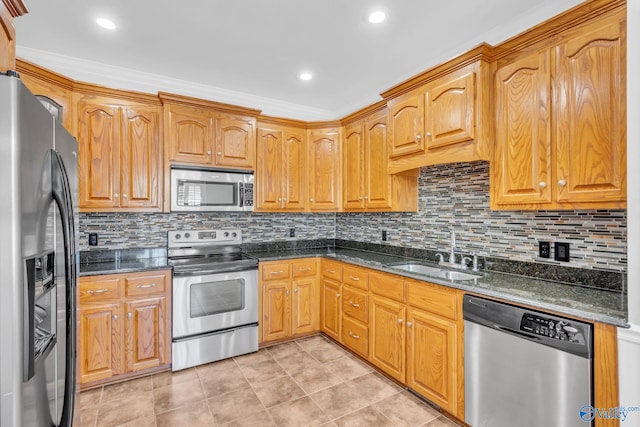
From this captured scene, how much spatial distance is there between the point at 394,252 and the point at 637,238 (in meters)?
2.06

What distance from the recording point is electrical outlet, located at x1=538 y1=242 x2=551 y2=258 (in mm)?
2037

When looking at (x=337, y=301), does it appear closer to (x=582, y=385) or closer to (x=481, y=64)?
(x=582, y=385)

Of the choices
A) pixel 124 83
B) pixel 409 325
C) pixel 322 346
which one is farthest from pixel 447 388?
pixel 124 83

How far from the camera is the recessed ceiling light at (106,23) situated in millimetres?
2160

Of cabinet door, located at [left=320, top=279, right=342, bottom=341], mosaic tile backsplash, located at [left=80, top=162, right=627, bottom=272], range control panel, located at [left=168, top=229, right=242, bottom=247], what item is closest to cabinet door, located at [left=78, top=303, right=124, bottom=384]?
mosaic tile backsplash, located at [left=80, top=162, right=627, bottom=272]

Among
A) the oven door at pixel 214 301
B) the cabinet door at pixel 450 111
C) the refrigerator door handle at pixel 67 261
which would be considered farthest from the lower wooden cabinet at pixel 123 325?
the cabinet door at pixel 450 111

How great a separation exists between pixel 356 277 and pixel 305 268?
2.13ft

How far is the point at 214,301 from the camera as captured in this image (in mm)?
2828

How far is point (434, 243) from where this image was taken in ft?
9.29

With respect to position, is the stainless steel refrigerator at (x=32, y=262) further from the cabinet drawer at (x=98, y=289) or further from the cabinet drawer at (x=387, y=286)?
the cabinet drawer at (x=387, y=286)

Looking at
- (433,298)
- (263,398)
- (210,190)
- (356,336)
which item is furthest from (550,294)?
(210,190)

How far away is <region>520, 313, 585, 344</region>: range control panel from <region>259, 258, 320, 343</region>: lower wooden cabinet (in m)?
2.07

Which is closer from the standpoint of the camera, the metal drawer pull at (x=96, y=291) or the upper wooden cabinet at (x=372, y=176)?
the metal drawer pull at (x=96, y=291)

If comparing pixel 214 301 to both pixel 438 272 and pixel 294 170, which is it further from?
pixel 438 272
